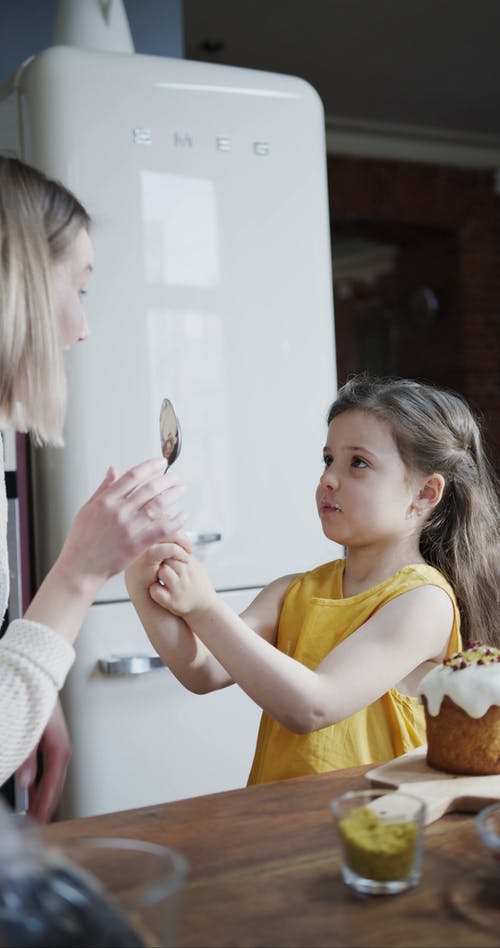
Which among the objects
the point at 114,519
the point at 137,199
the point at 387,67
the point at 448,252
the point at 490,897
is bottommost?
the point at 490,897

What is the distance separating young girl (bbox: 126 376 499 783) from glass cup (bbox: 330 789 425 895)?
0.43 meters

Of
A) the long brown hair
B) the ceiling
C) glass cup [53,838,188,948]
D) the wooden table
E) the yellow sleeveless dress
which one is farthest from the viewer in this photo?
the ceiling

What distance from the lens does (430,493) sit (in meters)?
1.54

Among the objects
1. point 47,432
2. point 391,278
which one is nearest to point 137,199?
point 47,432

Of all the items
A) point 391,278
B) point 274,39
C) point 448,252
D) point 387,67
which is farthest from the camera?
point 391,278

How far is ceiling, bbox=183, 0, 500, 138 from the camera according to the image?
13.1 feet

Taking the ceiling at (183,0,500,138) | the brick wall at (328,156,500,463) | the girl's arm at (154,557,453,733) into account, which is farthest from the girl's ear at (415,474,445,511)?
the brick wall at (328,156,500,463)

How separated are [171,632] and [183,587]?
0.11 meters

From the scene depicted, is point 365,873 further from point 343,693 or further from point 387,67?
point 387,67

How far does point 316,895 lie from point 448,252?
5377 mm

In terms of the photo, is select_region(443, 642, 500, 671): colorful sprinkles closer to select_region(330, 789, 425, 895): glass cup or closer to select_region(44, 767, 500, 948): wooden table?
select_region(44, 767, 500, 948): wooden table

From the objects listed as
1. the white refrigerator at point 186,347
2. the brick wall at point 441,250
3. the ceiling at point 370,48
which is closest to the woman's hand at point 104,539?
the white refrigerator at point 186,347

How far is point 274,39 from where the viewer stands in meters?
4.29

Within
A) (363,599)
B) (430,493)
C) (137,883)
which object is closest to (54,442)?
(363,599)
